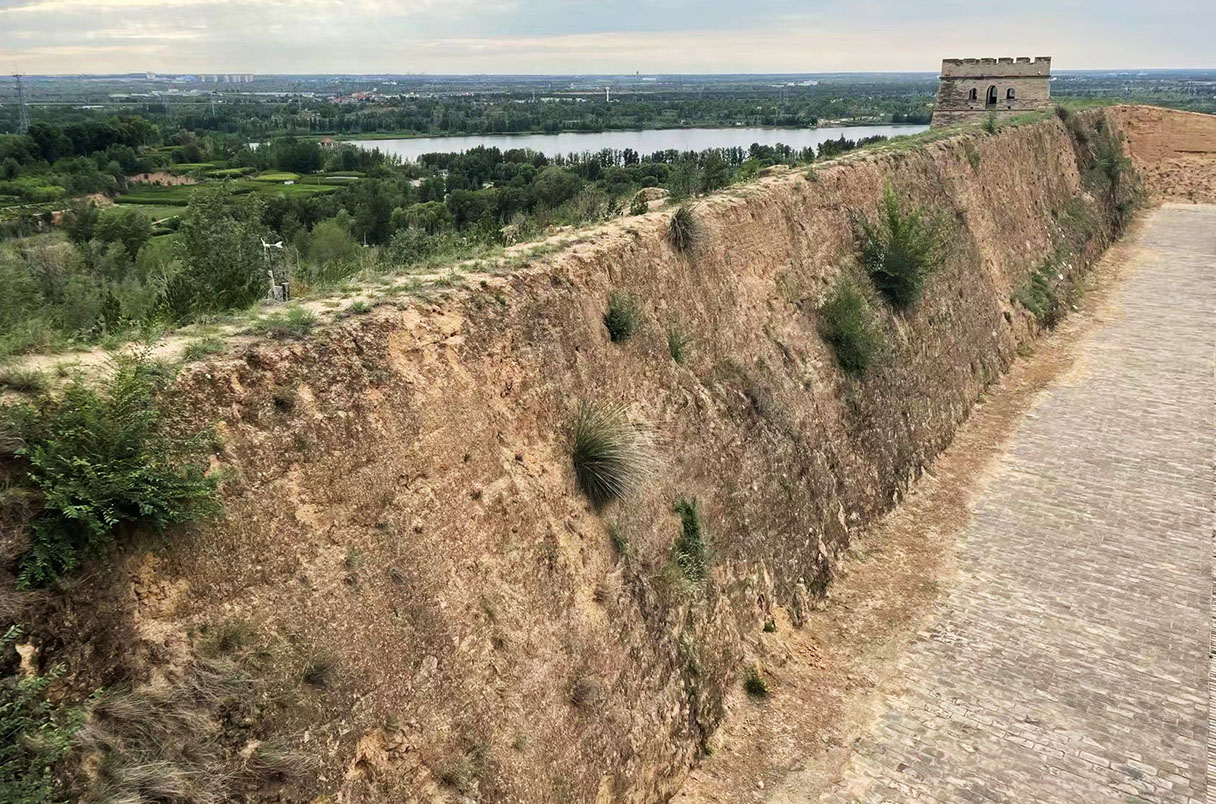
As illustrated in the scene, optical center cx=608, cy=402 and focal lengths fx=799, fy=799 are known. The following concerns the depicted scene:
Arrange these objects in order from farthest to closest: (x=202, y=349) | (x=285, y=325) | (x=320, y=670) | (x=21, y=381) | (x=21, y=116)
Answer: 1. (x=21, y=116)
2. (x=285, y=325)
3. (x=202, y=349)
4. (x=320, y=670)
5. (x=21, y=381)

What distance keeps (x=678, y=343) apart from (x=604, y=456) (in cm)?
234

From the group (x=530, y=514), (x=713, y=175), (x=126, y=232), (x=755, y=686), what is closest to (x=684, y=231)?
(x=713, y=175)

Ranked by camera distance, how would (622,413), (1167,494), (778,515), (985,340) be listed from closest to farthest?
(622,413)
(778,515)
(1167,494)
(985,340)

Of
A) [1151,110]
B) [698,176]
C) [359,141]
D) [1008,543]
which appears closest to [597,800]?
[1008,543]

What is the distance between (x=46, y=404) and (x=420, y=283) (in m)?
3.10

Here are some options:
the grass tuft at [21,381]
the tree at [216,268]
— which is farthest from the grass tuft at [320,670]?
the tree at [216,268]

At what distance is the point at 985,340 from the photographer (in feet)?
52.6

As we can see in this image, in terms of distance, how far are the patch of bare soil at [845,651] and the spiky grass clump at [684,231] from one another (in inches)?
172

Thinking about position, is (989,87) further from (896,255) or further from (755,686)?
(755,686)

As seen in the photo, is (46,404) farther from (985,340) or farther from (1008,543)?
(985,340)

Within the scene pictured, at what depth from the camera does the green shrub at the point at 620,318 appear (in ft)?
26.5

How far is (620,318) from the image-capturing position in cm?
810

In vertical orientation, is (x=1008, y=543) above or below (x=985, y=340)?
below

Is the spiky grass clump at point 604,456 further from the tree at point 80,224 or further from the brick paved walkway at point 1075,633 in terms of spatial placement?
the tree at point 80,224
